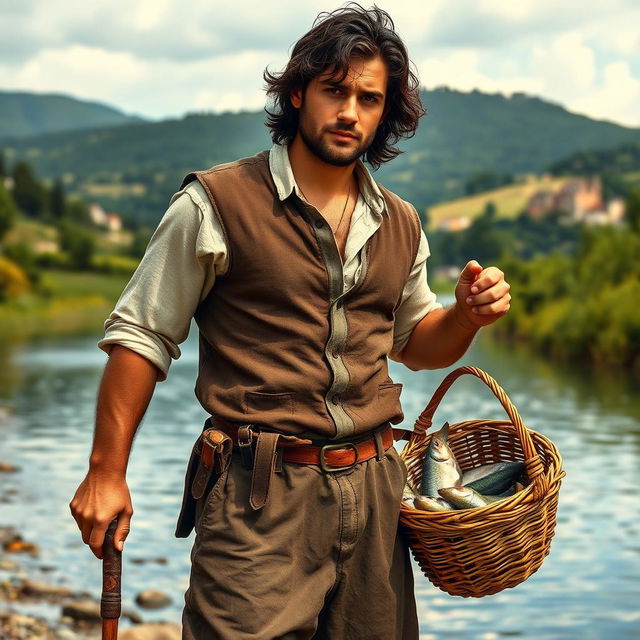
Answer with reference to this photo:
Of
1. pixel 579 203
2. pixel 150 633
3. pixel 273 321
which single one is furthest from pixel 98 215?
pixel 273 321

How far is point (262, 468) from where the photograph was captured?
2766mm

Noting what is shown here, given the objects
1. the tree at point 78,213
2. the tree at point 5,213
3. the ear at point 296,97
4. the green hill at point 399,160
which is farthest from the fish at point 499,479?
the tree at point 78,213

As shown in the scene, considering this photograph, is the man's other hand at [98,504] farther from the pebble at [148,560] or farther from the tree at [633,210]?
the tree at [633,210]

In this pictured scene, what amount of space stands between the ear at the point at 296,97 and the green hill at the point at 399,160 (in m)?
106

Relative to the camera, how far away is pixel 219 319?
2869mm

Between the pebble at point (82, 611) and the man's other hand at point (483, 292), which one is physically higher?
the man's other hand at point (483, 292)

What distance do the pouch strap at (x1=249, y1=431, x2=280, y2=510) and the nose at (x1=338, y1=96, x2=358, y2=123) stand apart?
730mm

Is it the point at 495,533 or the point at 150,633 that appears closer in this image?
the point at 495,533

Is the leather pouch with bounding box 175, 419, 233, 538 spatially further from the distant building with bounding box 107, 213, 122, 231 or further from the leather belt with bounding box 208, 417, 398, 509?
the distant building with bounding box 107, 213, 122, 231

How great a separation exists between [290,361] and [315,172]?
0.47m

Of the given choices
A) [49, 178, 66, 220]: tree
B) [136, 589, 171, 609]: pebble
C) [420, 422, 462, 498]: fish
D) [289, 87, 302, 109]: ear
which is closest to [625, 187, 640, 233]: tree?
[136, 589, 171, 609]: pebble

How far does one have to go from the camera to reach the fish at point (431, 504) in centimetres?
301

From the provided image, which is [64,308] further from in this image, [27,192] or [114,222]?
[114,222]

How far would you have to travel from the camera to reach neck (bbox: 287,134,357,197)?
2.95 meters
